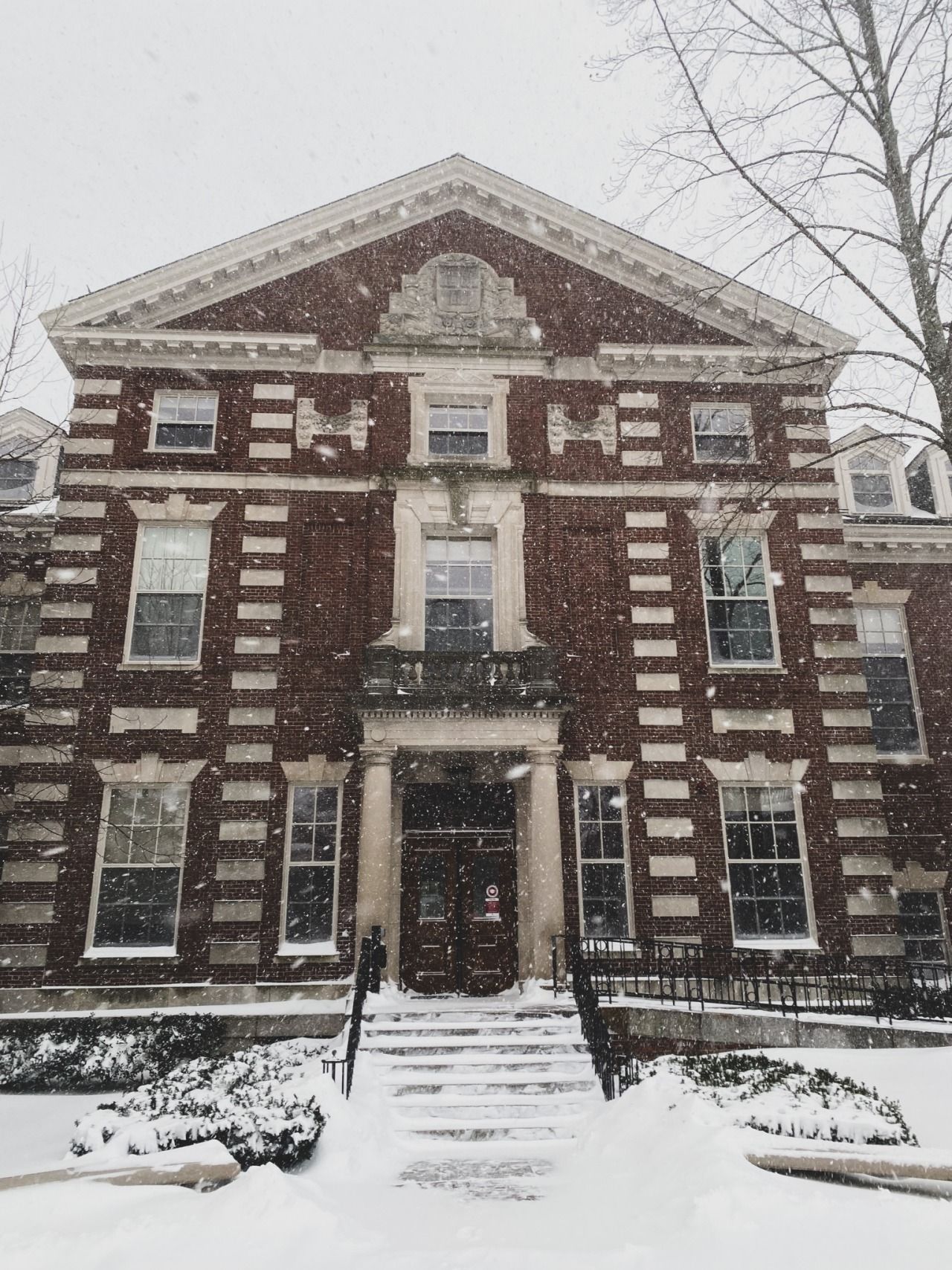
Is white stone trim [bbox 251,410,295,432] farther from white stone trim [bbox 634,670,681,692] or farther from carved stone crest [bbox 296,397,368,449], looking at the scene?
white stone trim [bbox 634,670,681,692]

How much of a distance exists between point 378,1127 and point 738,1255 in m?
5.70

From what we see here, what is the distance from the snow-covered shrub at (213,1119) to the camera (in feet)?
26.5

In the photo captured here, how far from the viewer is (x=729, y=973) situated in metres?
14.4

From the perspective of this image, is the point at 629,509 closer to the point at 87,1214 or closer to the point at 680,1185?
the point at 680,1185

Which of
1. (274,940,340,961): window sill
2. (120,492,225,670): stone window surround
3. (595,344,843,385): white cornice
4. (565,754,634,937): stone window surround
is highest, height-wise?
(595,344,843,385): white cornice

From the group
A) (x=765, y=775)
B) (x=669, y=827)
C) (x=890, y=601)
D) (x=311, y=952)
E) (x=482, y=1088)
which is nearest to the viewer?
(x=482, y=1088)

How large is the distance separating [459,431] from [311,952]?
9.87 metres

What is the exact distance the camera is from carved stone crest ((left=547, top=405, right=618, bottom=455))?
1728cm

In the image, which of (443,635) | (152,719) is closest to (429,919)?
(443,635)

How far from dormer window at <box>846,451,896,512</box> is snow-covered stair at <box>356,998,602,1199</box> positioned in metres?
14.3

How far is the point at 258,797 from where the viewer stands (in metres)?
15.3

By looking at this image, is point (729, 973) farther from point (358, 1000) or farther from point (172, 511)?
point (172, 511)

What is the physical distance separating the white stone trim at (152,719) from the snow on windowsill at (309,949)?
3.97 m

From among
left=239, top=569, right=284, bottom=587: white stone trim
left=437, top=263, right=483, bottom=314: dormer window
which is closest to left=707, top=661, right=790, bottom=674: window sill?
left=239, top=569, right=284, bottom=587: white stone trim
